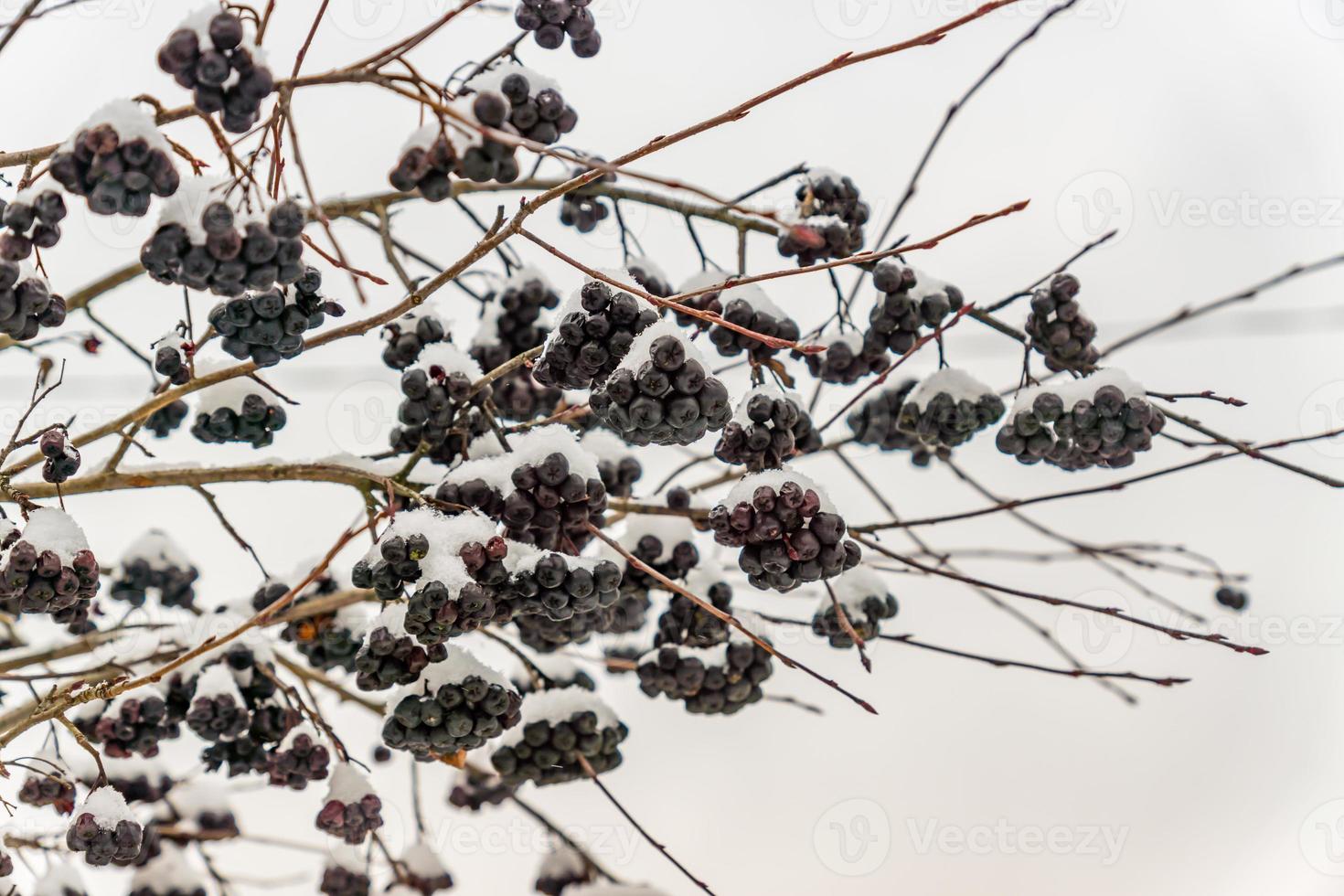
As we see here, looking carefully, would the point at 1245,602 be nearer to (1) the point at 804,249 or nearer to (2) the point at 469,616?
(1) the point at 804,249

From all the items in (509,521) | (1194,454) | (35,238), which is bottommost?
(509,521)

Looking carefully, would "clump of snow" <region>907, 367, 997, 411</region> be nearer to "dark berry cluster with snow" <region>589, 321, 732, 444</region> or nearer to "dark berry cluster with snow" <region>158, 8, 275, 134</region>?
"dark berry cluster with snow" <region>589, 321, 732, 444</region>

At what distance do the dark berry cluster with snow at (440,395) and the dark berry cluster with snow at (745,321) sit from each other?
26 cm

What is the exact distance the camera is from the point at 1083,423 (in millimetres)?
1151

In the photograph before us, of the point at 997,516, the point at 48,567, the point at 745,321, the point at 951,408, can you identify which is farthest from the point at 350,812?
the point at 997,516

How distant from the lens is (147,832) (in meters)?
1.40

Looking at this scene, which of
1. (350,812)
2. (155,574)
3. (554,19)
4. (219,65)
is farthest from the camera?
(155,574)

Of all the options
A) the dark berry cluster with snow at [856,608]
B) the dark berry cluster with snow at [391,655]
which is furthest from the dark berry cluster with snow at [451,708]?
the dark berry cluster with snow at [856,608]

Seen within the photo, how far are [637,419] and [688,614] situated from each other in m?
0.44

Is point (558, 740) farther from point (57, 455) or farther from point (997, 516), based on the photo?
point (997, 516)

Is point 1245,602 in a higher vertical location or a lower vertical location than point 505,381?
lower

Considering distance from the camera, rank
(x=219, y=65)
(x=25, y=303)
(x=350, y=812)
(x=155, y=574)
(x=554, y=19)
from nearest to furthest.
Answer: (x=219, y=65) → (x=25, y=303) → (x=554, y=19) → (x=350, y=812) → (x=155, y=574)

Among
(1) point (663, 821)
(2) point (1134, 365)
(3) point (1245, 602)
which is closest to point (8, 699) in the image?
(1) point (663, 821)

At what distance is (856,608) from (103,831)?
843 mm
